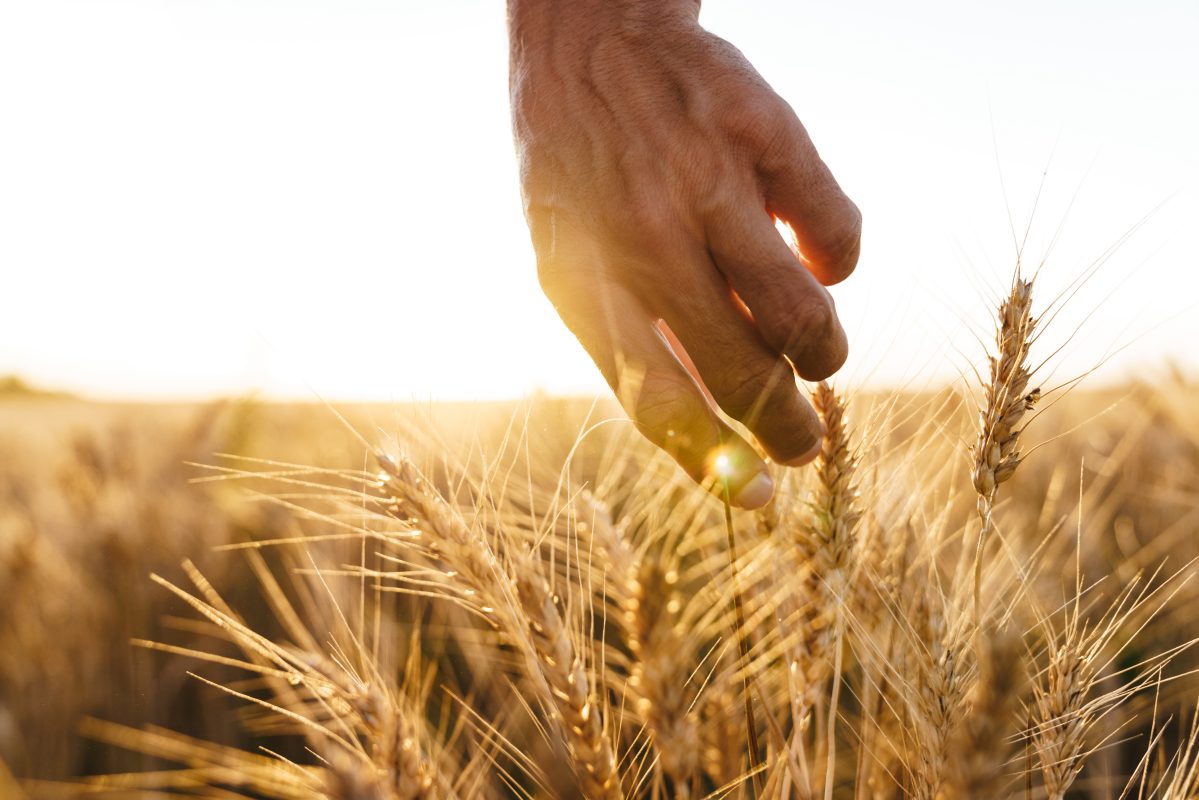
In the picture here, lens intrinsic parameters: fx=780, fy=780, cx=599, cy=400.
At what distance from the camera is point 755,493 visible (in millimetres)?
1113

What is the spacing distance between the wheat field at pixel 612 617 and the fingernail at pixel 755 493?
0.04 meters

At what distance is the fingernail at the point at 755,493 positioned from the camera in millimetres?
1113

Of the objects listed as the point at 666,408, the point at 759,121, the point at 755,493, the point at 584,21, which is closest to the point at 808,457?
the point at 755,493

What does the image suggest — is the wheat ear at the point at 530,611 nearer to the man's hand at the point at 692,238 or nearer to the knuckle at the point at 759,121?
the man's hand at the point at 692,238

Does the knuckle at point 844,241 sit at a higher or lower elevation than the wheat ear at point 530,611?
higher

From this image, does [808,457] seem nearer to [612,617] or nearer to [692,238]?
[692,238]

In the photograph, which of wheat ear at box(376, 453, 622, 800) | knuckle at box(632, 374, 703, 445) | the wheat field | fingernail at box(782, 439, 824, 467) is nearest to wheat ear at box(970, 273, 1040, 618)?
the wheat field

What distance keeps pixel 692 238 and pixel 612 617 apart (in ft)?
2.43

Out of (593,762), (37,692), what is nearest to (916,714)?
(593,762)

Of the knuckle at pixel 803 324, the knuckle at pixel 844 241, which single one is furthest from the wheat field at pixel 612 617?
the knuckle at pixel 844 241

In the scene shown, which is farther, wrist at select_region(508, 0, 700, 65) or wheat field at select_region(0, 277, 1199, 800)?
wrist at select_region(508, 0, 700, 65)

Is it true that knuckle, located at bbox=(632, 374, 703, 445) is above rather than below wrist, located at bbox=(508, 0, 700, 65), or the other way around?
below

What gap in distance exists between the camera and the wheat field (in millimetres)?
968

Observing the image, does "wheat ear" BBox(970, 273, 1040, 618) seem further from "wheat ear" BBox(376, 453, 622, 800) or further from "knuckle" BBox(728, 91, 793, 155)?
"wheat ear" BBox(376, 453, 622, 800)
